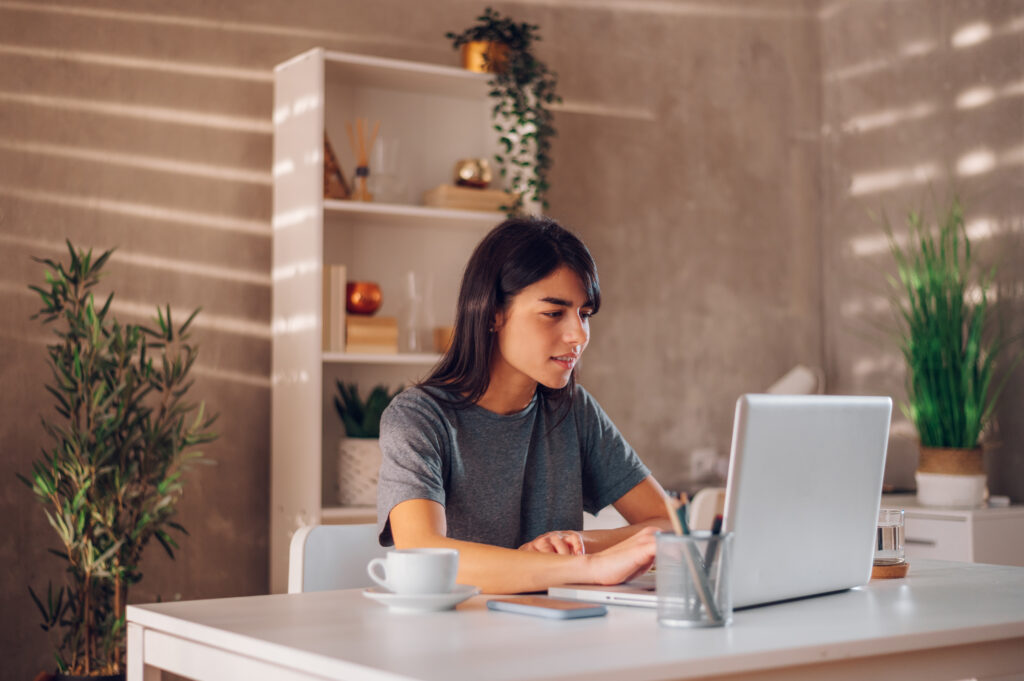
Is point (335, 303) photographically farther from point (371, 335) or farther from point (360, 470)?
point (360, 470)

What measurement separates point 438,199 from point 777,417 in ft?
7.27

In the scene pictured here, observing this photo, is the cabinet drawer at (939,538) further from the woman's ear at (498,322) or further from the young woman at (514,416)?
the woman's ear at (498,322)

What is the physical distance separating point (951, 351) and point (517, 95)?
1624 mm

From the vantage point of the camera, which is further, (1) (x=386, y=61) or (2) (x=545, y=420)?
(1) (x=386, y=61)

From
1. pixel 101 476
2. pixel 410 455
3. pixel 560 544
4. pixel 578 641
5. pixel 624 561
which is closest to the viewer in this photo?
pixel 578 641

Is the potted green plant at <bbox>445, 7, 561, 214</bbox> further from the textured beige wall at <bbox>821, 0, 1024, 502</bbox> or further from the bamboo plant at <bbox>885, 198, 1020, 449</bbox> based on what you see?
the textured beige wall at <bbox>821, 0, 1024, 502</bbox>

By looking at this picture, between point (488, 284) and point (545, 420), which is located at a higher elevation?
point (488, 284)

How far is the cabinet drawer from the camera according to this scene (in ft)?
10.5

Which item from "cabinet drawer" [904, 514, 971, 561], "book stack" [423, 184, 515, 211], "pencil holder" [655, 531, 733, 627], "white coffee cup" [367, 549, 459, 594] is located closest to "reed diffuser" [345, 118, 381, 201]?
"book stack" [423, 184, 515, 211]

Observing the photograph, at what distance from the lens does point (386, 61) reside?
10.5 feet

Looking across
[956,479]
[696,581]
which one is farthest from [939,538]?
[696,581]

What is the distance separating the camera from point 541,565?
145 centimetres

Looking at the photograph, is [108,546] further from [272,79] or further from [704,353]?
[704,353]

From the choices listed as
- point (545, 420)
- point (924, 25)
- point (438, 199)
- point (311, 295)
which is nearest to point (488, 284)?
point (545, 420)
